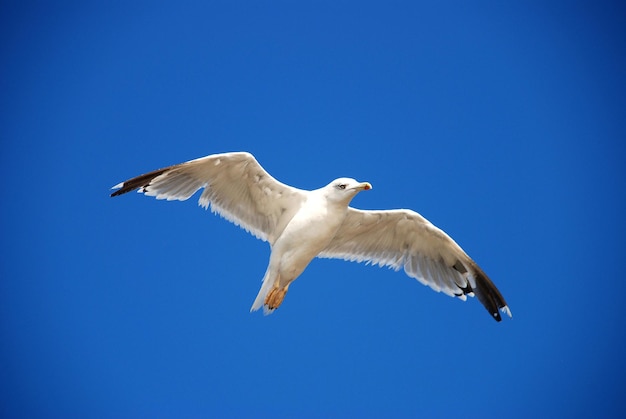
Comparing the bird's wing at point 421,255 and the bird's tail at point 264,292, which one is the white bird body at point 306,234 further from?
the bird's wing at point 421,255

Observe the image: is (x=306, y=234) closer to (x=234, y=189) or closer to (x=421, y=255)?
(x=234, y=189)

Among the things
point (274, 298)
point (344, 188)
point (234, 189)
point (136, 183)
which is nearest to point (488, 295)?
point (344, 188)

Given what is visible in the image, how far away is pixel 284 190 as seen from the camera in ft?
23.6

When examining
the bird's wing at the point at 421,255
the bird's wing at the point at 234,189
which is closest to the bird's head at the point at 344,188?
the bird's wing at the point at 234,189

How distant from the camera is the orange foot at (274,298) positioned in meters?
7.09

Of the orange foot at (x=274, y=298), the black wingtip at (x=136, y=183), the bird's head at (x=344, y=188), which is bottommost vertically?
the orange foot at (x=274, y=298)

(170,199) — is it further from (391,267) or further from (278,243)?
(391,267)

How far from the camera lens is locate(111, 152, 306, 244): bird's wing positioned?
276 inches

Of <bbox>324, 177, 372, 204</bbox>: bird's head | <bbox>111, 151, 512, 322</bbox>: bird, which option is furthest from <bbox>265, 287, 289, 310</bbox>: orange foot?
<bbox>324, 177, 372, 204</bbox>: bird's head

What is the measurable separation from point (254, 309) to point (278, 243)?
2.26 feet

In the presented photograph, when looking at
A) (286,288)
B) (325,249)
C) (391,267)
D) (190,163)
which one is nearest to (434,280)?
(391,267)

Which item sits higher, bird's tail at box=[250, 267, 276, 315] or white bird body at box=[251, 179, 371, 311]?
white bird body at box=[251, 179, 371, 311]

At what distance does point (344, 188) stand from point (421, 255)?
4.81ft

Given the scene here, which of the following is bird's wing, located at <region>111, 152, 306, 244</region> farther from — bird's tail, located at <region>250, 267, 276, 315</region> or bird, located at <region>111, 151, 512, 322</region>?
bird's tail, located at <region>250, 267, 276, 315</region>
